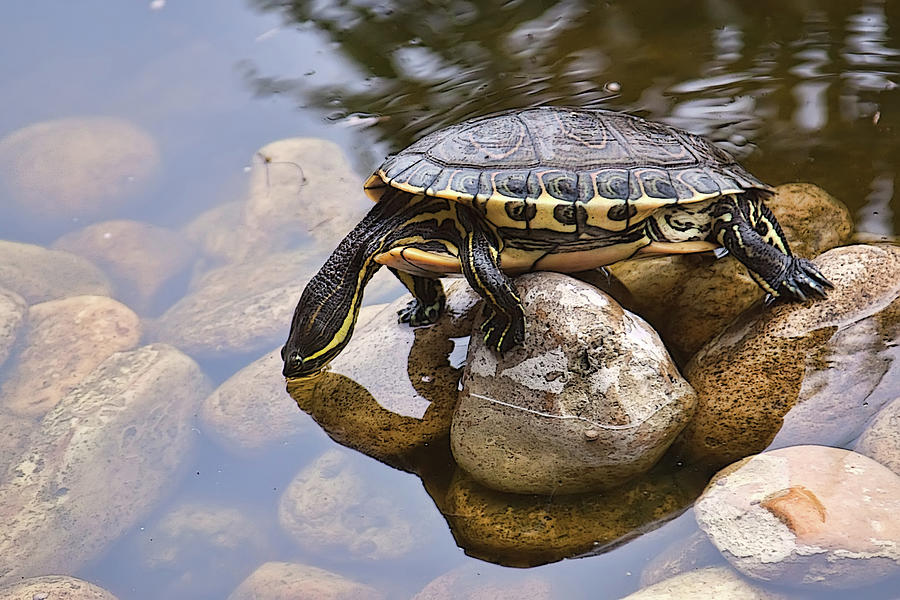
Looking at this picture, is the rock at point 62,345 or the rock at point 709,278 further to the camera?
the rock at point 62,345

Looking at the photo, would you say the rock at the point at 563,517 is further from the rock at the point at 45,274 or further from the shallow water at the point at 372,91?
the rock at the point at 45,274

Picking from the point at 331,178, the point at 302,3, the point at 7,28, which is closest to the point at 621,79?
the point at 331,178

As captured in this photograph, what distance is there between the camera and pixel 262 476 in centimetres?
355

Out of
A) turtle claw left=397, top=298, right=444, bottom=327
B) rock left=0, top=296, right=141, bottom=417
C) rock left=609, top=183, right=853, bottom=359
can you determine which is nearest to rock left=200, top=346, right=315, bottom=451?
turtle claw left=397, top=298, right=444, bottom=327

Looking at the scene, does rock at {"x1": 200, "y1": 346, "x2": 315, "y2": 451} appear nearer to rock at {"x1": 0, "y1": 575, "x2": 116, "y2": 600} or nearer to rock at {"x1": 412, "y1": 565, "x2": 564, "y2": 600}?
rock at {"x1": 0, "y1": 575, "x2": 116, "y2": 600}

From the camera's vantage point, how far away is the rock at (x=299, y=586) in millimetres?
3092

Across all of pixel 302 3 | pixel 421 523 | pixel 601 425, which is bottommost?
pixel 421 523

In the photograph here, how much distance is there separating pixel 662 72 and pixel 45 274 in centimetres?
398

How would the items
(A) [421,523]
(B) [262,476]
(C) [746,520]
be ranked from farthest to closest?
(B) [262,476] < (A) [421,523] < (C) [746,520]

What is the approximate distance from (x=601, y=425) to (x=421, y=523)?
2.71ft

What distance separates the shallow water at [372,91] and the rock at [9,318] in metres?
0.63

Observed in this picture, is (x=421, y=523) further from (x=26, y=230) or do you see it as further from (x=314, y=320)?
(x=26, y=230)

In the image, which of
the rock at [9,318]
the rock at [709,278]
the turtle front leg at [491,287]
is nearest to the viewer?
the turtle front leg at [491,287]

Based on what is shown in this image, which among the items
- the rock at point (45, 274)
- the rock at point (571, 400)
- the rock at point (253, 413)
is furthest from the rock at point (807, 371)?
the rock at point (45, 274)
